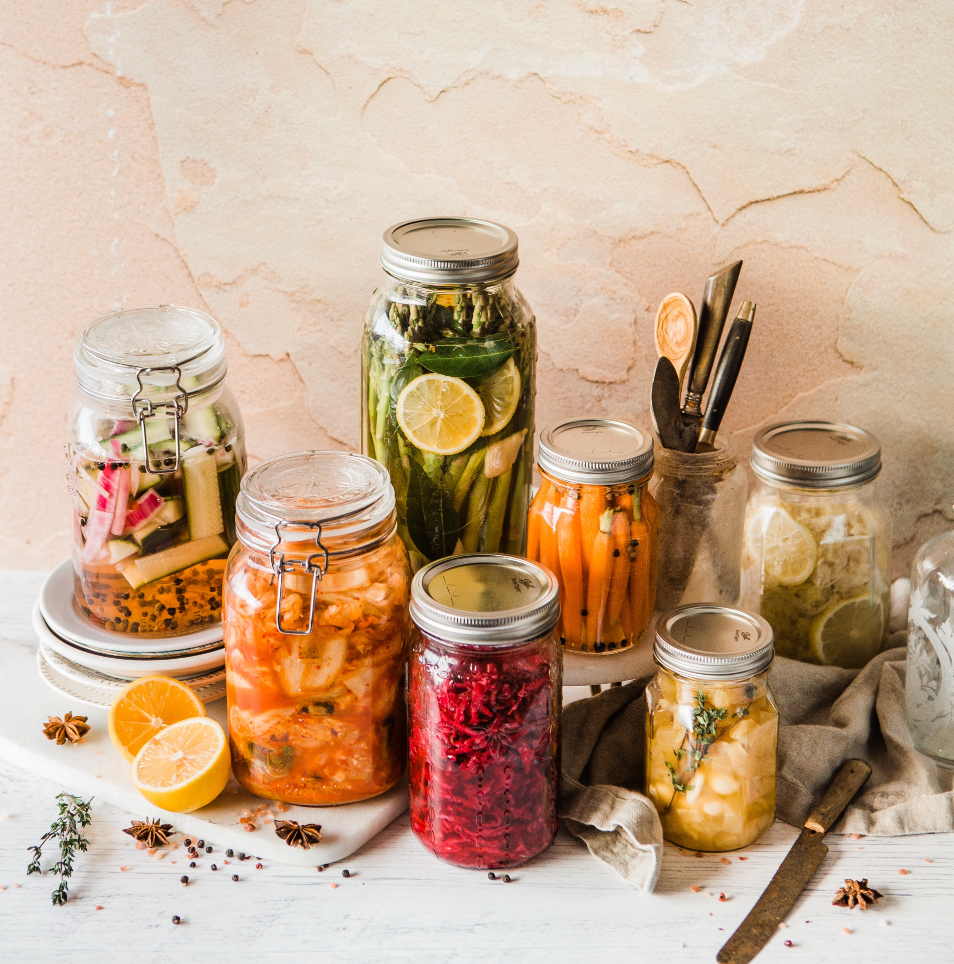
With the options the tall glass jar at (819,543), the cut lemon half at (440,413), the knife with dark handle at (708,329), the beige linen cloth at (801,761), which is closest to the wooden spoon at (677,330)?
the knife with dark handle at (708,329)

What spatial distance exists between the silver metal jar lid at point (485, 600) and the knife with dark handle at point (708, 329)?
31cm

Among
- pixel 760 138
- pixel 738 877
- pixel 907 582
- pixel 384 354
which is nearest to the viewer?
pixel 738 877

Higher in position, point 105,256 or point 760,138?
point 760,138

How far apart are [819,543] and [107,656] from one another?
756 mm

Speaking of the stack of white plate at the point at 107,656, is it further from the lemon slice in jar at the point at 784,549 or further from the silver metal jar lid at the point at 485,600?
the lemon slice in jar at the point at 784,549

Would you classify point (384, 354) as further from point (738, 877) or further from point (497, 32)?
point (738, 877)

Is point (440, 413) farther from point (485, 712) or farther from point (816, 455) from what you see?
point (816, 455)

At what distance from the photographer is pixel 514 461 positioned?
114cm

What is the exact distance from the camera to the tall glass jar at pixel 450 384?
3.52 ft

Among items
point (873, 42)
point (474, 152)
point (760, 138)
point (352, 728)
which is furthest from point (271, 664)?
point (873, 42)

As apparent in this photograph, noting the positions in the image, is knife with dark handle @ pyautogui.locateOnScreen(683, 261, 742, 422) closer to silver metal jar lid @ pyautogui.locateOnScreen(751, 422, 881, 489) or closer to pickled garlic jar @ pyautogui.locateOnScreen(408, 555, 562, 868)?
silver metal jar lid @ pyautogui.locateOnScreen(751, 422, 881, 489)

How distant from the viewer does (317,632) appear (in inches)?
39.2

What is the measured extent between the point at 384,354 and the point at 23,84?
591mm

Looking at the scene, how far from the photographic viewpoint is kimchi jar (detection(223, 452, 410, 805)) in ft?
3.25
